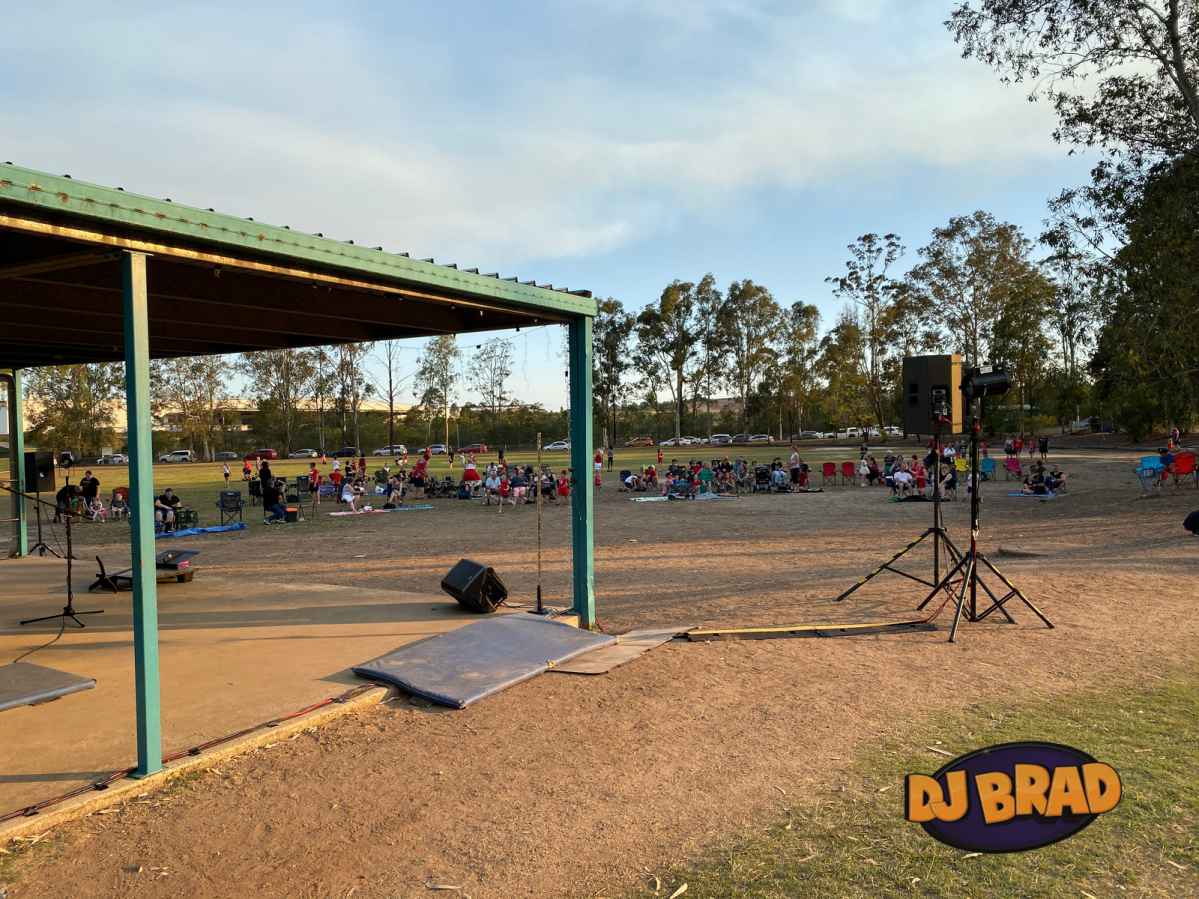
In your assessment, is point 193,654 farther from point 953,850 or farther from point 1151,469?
point 1151,469

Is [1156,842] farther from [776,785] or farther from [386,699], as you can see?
[386,699]

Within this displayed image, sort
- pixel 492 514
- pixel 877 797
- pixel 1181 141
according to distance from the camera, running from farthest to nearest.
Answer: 1. pixel 492 514
2. pixel 1181 141
3. pixel 877 797

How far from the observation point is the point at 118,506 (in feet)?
61.4

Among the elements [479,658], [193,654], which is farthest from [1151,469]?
[193,654]

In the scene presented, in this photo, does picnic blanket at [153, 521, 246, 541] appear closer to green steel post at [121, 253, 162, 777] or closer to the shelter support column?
the shelter support column

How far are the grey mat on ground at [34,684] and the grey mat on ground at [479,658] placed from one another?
1731 mm

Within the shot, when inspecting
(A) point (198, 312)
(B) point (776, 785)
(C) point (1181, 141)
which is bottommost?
(B) point (776, 785)

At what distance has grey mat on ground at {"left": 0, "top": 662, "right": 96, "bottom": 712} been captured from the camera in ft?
16.0

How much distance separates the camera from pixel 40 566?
34.3ft

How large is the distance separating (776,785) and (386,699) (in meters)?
2.52

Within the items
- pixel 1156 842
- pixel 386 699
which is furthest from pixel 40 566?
pixel 1156 842

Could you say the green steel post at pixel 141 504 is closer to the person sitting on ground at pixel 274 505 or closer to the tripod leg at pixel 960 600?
the tripod leg at pixel 960 600

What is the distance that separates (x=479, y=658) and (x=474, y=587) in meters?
1.59

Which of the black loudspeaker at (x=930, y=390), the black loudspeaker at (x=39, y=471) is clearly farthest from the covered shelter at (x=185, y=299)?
the black loudspeaker at (x=930, y=390)
